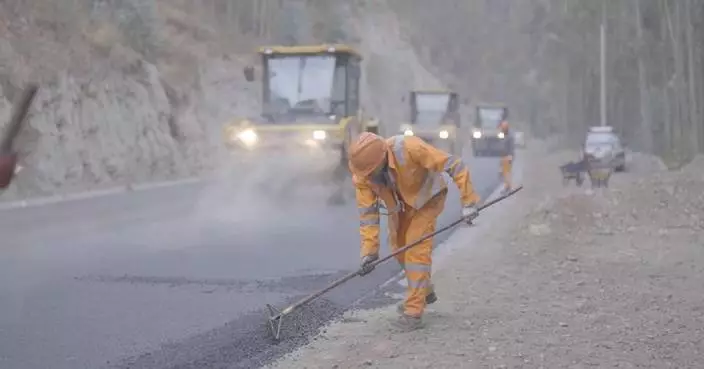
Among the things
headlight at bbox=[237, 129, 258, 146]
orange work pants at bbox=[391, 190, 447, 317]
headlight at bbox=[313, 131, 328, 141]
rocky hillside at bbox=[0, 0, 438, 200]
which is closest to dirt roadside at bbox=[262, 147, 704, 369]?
orange work pants at bbox=[391, 190, 447, 317]

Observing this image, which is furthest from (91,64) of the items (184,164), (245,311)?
(245,311)

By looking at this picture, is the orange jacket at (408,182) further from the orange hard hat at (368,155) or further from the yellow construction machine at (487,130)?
the yellow construction machine at (487,130)

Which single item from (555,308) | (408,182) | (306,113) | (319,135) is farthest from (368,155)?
(306,113)

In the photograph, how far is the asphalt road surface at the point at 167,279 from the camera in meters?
7.37

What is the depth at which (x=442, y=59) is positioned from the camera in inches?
3942

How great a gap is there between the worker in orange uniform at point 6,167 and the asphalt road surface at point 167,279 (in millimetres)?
1940

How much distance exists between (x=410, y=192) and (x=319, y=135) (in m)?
11.6

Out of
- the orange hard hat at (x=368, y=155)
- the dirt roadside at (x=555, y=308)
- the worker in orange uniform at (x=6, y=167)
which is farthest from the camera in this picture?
the orange hard hat at (x=368, y=155)

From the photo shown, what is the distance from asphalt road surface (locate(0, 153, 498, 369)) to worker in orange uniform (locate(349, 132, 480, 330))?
2.98 feet

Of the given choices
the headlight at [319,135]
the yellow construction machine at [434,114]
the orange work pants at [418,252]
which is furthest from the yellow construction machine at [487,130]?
the orange work pants at [418,252]

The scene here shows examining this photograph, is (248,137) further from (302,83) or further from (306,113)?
(302,83)

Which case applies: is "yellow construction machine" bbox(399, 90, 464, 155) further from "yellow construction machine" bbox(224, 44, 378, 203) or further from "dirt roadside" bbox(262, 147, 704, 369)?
"dirt roadside" bbox(262, 147, 704, 369)

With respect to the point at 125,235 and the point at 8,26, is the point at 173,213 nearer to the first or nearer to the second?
the point at 125,235

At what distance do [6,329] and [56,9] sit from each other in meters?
21.8
